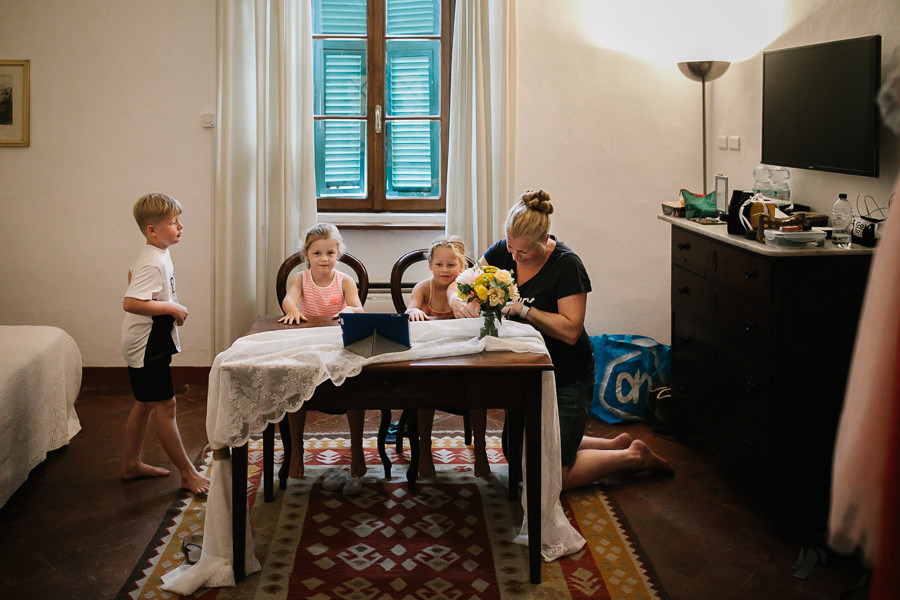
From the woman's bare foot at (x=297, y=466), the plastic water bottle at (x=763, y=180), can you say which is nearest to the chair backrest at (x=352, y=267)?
the woman's bare foot at (x=297, y=466)

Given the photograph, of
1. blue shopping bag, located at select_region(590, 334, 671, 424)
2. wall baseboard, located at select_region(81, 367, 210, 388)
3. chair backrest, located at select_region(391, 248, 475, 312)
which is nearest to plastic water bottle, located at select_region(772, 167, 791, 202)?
blue shopping bag, located at select_region(590, 334, 671, 424)

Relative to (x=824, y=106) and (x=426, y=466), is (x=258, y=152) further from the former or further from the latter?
(x=824, y=106)

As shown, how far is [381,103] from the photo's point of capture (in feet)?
18.5

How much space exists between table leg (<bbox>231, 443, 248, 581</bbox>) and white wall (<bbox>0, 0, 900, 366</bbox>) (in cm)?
254

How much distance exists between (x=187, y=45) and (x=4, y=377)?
7.80 ft

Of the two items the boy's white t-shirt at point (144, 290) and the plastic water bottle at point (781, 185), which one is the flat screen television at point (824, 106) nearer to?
the plastic water bottle at point (781, 185)

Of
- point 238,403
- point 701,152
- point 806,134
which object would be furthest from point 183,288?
point 806,134

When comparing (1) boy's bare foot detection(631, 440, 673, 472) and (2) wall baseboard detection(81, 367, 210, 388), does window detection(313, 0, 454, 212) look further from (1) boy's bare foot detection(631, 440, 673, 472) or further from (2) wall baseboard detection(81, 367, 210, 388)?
(1) boy's bare foot detection(631, 440, 673, 472)

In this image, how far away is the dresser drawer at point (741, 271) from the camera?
11.0ft

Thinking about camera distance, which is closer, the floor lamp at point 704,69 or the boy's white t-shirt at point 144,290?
the boy's white t-shirt at point 144,290

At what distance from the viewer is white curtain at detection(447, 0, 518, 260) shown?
5145mm

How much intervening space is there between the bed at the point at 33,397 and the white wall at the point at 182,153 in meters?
1.02

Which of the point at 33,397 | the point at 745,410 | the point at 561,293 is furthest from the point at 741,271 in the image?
the point at 33,397

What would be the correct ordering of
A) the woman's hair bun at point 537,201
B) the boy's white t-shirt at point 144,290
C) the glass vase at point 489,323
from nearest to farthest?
the glass vase at point 489,323
the woman's hair bun at point 537,201
the boy's white t-shirt at point 144,290
